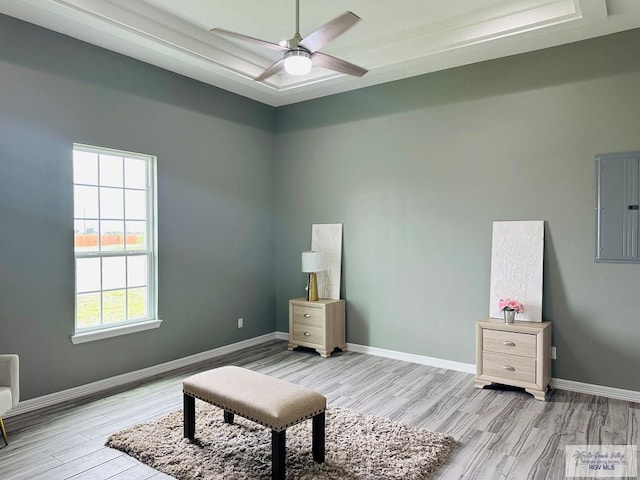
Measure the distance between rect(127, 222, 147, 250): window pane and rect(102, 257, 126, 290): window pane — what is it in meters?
0.18

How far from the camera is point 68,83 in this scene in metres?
3.77

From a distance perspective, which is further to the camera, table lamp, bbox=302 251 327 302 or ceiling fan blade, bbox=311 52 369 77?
table lamp, bbox=302 251 327 302

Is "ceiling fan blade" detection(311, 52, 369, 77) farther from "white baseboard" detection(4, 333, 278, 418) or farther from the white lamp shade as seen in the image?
"white baseboard" detection(4, 333, 278, 418)

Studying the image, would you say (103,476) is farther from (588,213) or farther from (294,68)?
(588,213)

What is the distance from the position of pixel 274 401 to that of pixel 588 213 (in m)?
3.18

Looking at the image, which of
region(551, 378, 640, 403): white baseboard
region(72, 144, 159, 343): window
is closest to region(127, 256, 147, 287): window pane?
region(72, 144, 159, 343): window

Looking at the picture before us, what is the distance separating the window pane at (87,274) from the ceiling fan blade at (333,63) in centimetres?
265

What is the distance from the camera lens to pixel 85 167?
3949 mm

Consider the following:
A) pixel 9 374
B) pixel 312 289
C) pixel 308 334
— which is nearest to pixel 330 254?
pixel 312 289

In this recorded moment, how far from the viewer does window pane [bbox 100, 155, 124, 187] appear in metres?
4.09

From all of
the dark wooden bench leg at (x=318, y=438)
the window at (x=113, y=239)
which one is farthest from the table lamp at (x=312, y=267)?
the dark wooden bench leg at (x=318, y=438)

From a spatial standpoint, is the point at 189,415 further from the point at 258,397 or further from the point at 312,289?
the point at 312,289

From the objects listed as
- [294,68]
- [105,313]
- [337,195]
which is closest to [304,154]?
[337,195]

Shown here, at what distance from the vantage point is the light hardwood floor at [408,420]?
2.67 metres
